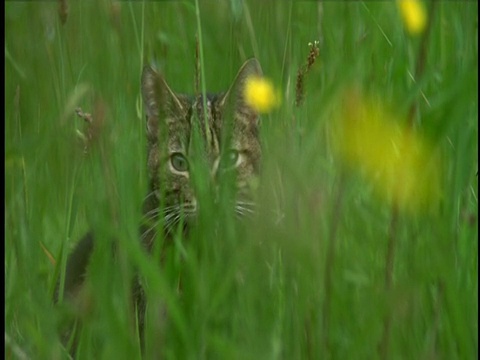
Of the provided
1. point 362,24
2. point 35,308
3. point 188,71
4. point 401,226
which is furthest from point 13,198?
point 362,24

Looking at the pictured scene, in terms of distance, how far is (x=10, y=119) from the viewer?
3.03m

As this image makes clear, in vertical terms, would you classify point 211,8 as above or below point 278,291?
above

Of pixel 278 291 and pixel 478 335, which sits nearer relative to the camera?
pixel 478 335

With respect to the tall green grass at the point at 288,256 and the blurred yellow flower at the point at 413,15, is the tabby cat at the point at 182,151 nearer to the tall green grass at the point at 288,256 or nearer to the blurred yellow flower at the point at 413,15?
the tall green grass at the point at 288,256

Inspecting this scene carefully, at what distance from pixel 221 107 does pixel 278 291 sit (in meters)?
1.45

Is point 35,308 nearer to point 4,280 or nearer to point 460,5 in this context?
point 4,280

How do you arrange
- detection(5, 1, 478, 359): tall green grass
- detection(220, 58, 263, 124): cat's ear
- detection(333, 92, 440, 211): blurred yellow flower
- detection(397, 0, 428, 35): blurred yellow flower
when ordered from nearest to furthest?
1. detection(333, 92, 440, 211): blurred yellow flower
2. detection(5, 1, 478, 359): tall green grass
3. detection(397, 0, 428, 35): blurred yellow flower
4. detection(220, 58, 263, 124): cat's ear

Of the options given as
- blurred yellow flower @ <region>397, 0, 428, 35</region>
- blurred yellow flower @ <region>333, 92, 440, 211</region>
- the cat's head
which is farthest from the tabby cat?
blurred yellow flower @ <region>333, 92, 440, 211</region>

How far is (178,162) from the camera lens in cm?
338

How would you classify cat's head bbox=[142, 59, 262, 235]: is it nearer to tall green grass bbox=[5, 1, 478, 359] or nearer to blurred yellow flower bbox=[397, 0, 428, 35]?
tall green grass bbox=[5, 1, 478, 359]

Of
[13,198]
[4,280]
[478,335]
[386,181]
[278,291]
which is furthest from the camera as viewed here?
[13,198]

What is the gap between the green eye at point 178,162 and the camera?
3.33 m


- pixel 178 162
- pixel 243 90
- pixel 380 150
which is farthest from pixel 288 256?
pixel 178 162

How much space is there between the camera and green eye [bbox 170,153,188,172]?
3.33 metres
